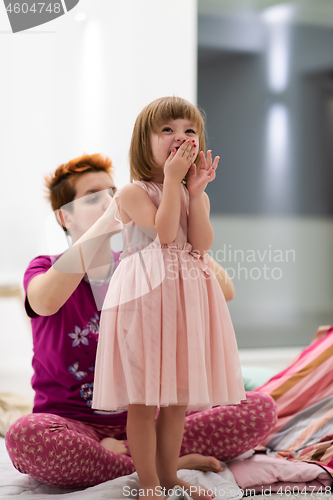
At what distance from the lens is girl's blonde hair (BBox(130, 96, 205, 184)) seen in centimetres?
69

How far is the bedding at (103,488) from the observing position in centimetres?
73

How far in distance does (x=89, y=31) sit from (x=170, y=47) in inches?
8.2

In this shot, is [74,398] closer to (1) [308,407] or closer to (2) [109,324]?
(2) [109,324]

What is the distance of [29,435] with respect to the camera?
755 millimetres

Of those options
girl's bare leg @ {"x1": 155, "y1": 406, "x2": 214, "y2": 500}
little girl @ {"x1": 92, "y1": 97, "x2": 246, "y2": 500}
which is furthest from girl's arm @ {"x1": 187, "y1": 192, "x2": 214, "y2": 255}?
girl's bare leg @ {"x1": 155, "y1": 406, "x2": 214, "y2": 500}

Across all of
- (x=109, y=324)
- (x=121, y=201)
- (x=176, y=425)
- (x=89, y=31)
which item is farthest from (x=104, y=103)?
(x=176, y=425)

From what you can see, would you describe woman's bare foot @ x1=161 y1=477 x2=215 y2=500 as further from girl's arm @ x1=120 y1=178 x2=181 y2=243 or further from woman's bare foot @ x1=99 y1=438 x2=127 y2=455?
girl's arm @ x1=120 y1=178 x2=181 y2=243

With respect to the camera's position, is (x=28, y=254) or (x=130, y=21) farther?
(x=130, y=21)

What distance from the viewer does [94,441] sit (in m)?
0.80

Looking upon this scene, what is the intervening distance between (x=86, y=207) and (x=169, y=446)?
42 cm

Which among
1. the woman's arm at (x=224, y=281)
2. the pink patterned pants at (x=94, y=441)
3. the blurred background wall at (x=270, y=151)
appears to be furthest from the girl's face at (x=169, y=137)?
the blurred background wall at (x=270, y=151)

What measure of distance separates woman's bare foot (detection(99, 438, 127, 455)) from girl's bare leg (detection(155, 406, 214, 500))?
0.54 ft

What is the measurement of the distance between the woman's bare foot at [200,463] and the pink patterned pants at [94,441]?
5 centimetres

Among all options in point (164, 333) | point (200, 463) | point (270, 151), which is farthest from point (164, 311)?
point (270, 151)
